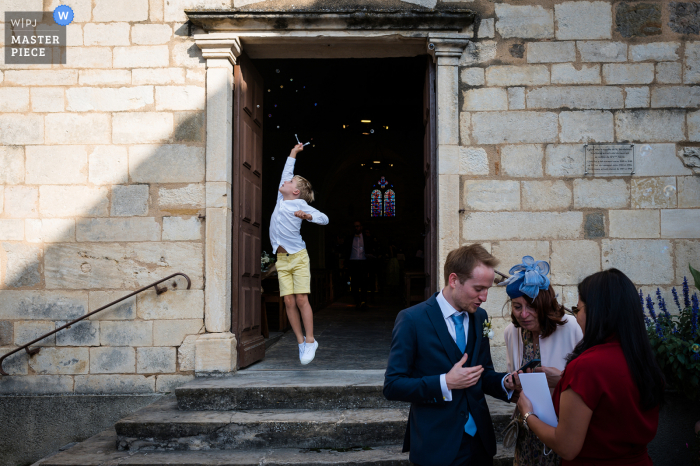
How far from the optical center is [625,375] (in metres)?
1.58

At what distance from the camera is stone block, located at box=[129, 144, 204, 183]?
15.1 feet

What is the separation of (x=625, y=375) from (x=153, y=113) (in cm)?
427

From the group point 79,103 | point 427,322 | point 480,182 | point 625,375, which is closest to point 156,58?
point 79,103

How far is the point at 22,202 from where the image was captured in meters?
4.62

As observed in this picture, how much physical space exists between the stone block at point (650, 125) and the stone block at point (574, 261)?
985 millimetres

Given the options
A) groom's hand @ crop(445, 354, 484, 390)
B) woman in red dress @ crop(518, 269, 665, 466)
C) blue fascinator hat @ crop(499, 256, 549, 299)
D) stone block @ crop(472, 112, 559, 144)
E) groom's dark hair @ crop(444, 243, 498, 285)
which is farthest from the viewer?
stone block @ crop(472, 112, 559, 144)

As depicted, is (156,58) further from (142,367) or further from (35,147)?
(142,367)

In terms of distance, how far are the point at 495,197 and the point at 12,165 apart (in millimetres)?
4283

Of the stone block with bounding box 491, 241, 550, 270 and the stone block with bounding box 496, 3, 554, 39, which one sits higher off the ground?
the stone block with bounding box 496, 3, 554, 39

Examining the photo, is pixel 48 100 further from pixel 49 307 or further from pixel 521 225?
pixel 521 225

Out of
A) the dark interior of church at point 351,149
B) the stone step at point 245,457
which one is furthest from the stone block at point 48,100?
the stone step at point 245,457

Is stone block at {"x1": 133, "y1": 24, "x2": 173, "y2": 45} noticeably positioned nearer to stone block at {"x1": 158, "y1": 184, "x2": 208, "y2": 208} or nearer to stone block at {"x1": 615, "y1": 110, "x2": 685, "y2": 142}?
stone block at {"x1": 158, "y1": 184, "x2": 208, "y2": 208}

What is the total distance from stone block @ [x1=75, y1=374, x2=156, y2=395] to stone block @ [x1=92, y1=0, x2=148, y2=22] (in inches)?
124

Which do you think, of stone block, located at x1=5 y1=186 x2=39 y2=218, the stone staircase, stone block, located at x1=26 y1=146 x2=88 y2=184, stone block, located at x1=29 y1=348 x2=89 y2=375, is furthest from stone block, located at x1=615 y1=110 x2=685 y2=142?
stone block, located at x1=5 y1=186 x2=39 y2=218
